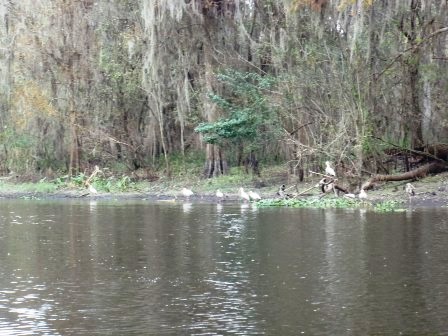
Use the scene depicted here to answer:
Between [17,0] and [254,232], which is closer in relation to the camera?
[254,232]

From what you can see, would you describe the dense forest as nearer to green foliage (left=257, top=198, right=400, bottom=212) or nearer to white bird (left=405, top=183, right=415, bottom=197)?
white bird (left=405, top=183, right=415, bottom=197)

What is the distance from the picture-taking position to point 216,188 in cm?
3319

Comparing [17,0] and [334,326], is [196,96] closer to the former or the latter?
[17,0]

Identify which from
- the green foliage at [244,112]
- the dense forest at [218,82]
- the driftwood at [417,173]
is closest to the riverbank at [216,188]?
the driftwood at [417,173]

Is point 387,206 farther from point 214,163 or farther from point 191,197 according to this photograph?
point 214,163

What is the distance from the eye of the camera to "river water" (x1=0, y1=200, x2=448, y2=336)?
966 cm

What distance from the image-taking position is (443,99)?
2772cm

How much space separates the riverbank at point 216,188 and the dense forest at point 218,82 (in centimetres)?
107

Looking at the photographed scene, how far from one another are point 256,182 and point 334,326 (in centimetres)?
2364

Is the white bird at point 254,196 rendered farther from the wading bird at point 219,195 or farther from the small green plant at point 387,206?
the small green plant at point 387,206

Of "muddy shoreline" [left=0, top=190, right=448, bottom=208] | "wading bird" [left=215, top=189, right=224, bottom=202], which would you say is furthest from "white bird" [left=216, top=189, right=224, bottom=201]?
"muddy shoreline" [left=0, top=190, right=448, bottom=208]

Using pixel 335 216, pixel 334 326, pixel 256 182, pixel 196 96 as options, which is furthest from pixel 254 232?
pixel 196 96

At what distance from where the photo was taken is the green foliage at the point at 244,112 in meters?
31.8

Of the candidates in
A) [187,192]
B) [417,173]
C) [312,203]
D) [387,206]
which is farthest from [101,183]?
[387,206]
